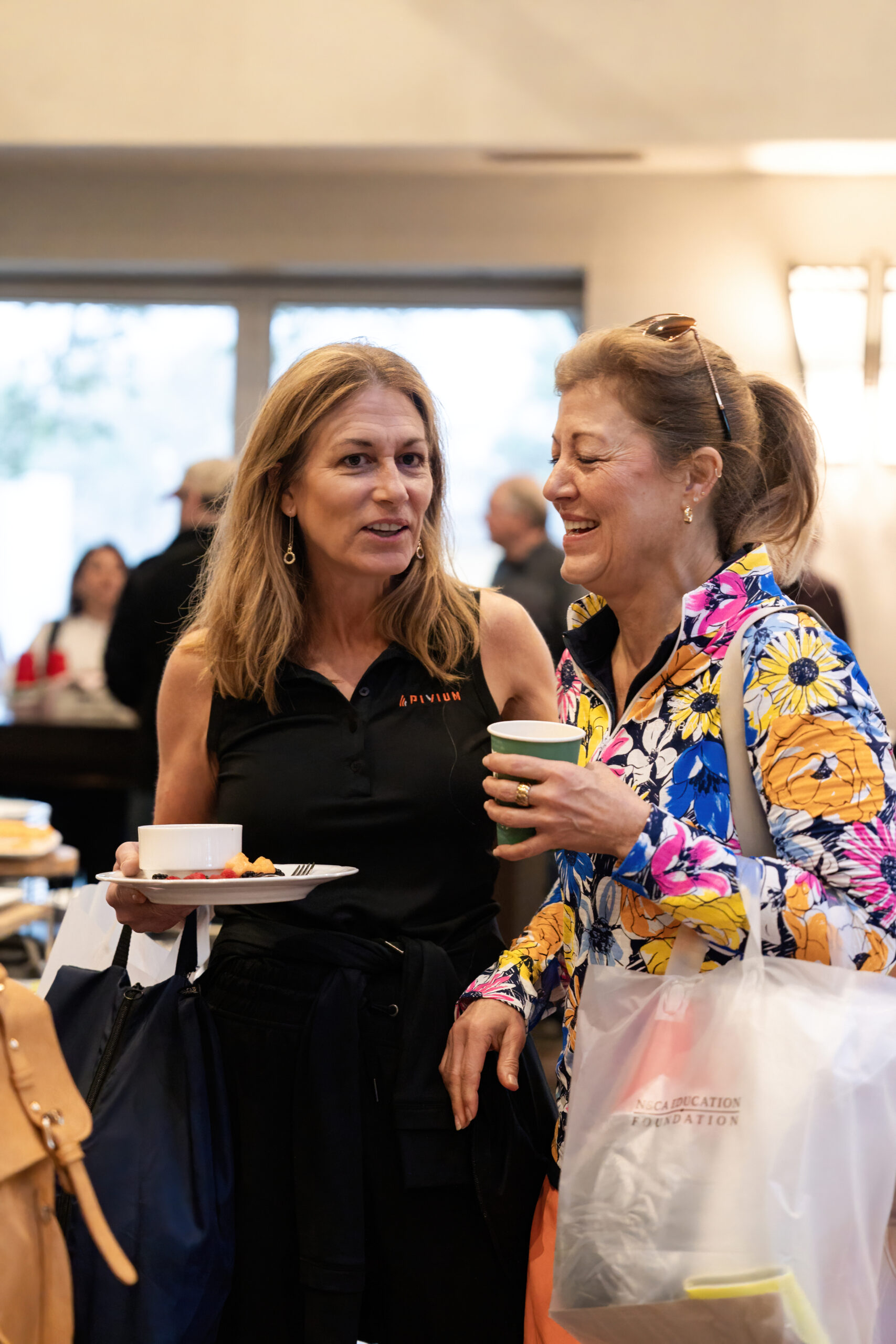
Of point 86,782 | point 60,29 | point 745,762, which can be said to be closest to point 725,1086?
point 745,762

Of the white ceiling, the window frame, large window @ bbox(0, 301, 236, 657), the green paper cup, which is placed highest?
the white ceiling

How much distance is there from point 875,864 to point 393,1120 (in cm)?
70

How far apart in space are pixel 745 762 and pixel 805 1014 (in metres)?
0.26

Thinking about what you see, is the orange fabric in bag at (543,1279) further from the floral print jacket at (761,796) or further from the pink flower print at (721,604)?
the pink flower print at (721,604)

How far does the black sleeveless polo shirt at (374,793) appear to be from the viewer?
5.26 feet

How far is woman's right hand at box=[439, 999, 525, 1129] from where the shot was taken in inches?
57.7

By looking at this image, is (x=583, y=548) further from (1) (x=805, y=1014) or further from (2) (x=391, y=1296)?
(2) (x=391, y=1296)

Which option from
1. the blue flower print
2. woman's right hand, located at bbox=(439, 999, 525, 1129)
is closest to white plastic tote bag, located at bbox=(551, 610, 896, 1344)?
the blue flower print

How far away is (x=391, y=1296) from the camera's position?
152 cm

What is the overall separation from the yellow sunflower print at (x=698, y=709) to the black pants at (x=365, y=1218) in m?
0.51

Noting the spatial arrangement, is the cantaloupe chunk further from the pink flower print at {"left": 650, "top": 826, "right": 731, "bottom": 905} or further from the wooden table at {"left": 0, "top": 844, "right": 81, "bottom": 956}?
the wooden table at {"left": 0, "top": 844, "right": 81, "bottom": 956}

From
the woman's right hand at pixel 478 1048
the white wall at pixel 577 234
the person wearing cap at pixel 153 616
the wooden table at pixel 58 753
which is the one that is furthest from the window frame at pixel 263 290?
the woman's right hand at pixel 478 1048

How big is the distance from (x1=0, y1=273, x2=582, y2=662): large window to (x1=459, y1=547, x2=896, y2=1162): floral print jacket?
493 cm

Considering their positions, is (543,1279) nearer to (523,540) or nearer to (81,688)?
(523,540)
